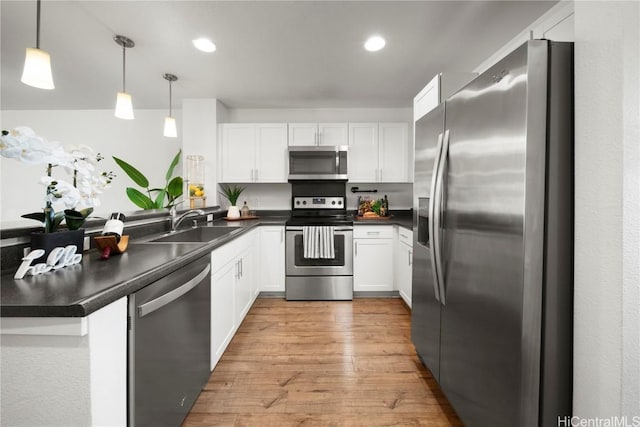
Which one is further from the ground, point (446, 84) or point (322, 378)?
point (446, 84)

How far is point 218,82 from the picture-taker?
3.20 m

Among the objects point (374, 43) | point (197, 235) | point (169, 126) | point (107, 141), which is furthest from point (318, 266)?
point (107, 141)

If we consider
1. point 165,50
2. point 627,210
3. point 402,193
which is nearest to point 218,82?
point 165,50

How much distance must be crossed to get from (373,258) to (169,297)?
2530mm

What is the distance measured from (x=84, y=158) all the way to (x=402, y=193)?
3711 millimetres

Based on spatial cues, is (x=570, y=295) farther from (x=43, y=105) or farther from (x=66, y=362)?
(x=43, y=105)

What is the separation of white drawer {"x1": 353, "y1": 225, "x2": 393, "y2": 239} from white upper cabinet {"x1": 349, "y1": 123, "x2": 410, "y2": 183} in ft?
2.46

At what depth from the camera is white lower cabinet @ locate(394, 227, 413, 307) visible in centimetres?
295

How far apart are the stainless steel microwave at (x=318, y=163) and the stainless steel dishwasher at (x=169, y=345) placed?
2.17 metres

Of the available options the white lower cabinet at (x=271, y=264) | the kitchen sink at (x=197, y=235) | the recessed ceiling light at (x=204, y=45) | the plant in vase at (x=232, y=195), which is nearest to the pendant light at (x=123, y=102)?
the recessed ceiling light at (x=204, y=45)

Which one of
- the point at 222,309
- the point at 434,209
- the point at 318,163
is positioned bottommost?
the point at 222,309

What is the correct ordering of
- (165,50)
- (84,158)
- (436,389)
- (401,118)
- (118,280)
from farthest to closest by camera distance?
1. (401,118)
2. (165,50)
3. (436,389)
4. (84,158)
5. (118,280)

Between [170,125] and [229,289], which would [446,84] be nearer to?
[229,289]

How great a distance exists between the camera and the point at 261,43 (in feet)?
7.84
